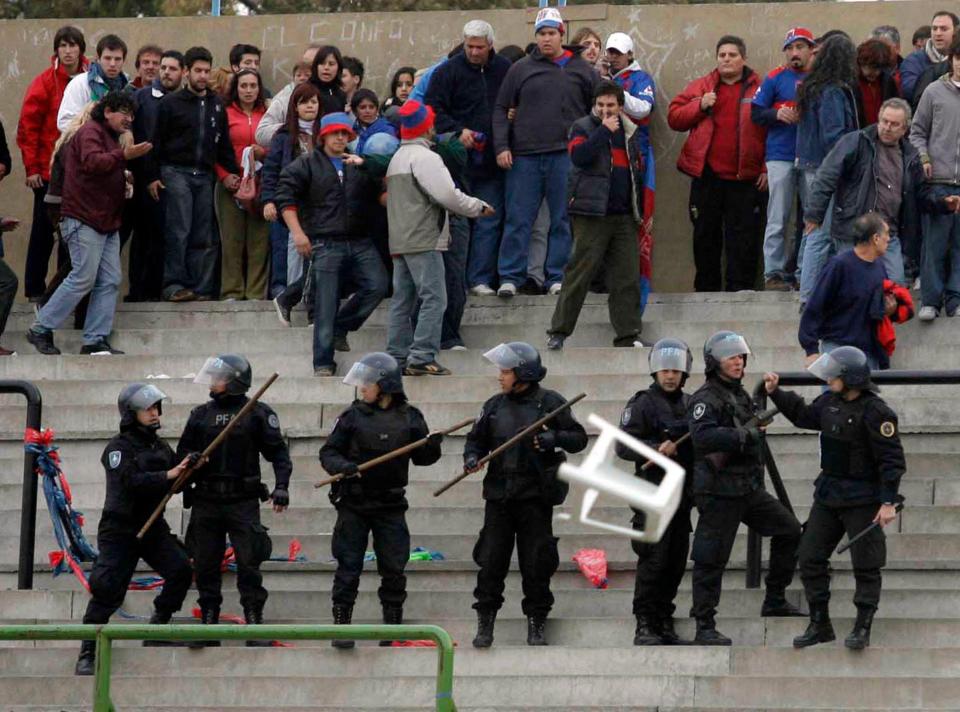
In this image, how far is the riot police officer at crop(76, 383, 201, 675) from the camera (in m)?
12.5

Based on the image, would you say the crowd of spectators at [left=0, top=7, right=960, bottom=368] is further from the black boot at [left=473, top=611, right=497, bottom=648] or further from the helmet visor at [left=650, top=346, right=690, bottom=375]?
the black boot at [left=473, top=611, right=497, bottom=648]

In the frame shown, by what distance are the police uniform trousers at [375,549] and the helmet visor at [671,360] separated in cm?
157

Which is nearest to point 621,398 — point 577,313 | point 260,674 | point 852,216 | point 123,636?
point 577,313

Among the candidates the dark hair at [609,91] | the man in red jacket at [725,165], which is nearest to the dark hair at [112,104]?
the dark hair at [609,91]

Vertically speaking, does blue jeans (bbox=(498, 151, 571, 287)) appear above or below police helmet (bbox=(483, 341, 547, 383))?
above

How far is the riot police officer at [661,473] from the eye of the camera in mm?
12219

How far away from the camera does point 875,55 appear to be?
15.6 metres

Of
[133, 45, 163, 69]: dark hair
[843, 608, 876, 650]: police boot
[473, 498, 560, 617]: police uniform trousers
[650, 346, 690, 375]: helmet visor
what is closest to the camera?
[843, 608, 876, 650]: police boot

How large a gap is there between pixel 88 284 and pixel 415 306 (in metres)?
2.31

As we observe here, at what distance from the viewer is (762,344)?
1507 cm

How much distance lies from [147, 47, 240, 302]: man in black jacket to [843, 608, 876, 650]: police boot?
20.7ft

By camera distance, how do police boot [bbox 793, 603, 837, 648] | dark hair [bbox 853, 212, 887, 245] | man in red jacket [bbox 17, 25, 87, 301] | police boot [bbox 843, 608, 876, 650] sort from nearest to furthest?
police boot [bbox 843, 608, 876, 650]
police boot [bbox 793, 603, 837, 648]
dark hair [bbox 853, 212, 887, 245]
man in red jacket [bbox 17, 25, 87, 301]

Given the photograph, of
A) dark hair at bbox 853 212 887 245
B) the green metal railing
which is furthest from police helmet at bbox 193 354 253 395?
dark hair at bbox 853 212 887 245

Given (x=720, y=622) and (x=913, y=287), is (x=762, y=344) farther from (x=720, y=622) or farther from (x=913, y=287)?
(x=720, y=622)
